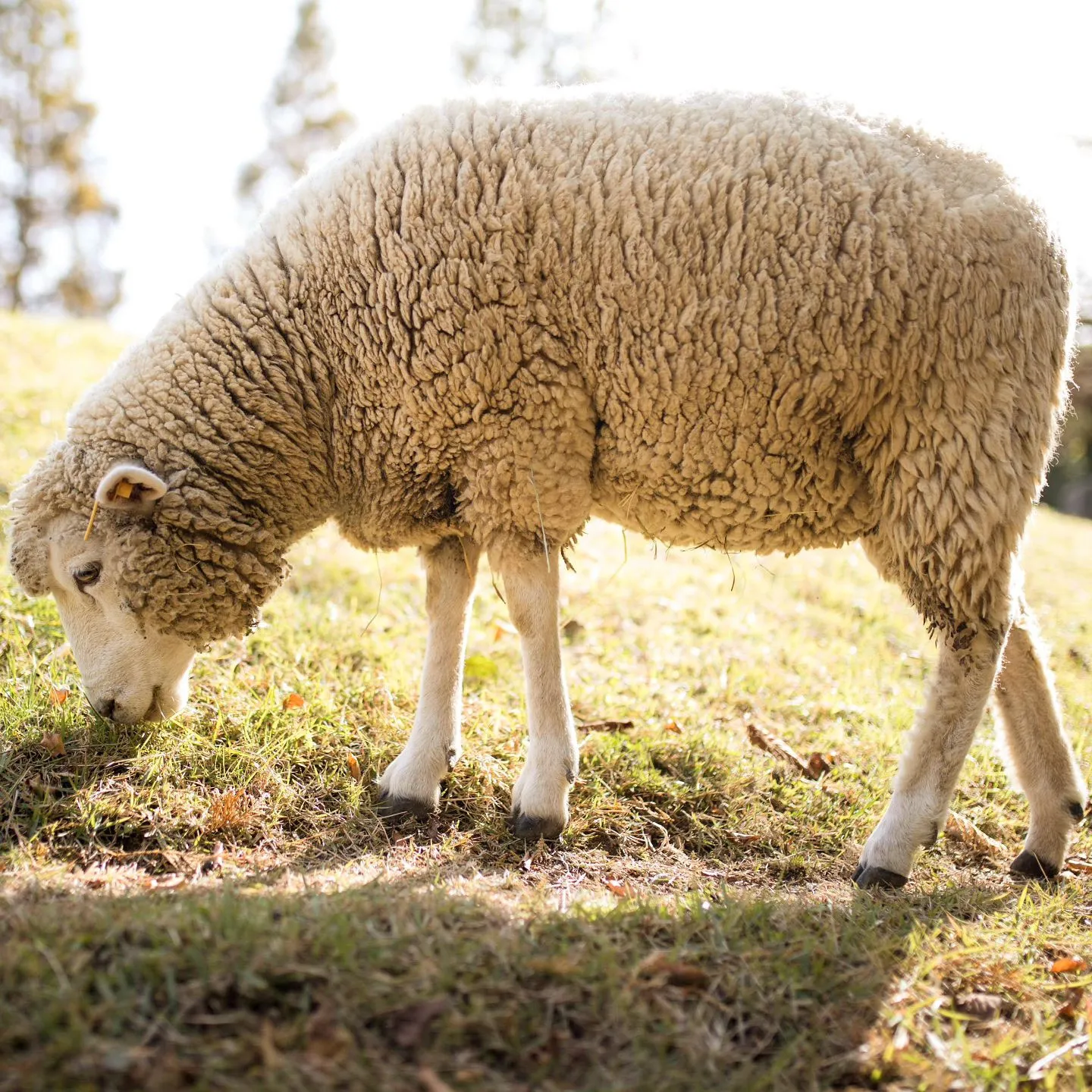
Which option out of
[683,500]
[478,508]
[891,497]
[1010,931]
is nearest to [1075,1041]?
[1010,931]

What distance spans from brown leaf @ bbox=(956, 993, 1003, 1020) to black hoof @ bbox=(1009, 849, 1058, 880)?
108 centimetres

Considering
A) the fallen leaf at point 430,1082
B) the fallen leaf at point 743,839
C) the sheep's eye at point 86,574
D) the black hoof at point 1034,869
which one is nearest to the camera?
the fallen leaf at point 430,1082

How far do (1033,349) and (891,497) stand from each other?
1.95 feet

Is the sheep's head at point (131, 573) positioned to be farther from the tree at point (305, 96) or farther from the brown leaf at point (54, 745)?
the tree at point (305, 96)

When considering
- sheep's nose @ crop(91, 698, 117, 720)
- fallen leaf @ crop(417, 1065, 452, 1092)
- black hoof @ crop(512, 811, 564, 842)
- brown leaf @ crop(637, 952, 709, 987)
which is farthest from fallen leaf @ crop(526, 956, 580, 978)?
sheep's nose @ crop(91, 698, 117, 720)

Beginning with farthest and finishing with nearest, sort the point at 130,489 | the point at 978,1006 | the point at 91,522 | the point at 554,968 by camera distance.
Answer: the point at 91,522 → the point at 130,489 → the point at 978,1006 → the point at 554,968

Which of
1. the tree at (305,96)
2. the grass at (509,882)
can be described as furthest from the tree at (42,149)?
the grass at (509,882)

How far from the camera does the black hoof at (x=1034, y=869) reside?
328 cm

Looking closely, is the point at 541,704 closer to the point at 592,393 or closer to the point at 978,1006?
the point at 592,393

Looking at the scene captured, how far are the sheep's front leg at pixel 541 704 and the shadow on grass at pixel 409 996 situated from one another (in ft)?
2.59

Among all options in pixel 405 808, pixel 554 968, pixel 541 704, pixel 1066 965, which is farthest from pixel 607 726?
pixel 554 968

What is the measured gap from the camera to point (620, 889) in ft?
9.26

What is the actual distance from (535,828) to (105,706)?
57.6 inches

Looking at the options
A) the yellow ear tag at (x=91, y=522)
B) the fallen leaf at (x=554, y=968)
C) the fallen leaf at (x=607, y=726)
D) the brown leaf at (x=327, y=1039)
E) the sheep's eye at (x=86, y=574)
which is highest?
the yellow ear tag at (x=91, y=522)
